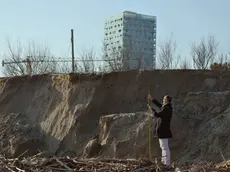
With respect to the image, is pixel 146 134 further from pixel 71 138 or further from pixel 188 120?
pixel 71 138

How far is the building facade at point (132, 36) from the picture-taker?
103 ft

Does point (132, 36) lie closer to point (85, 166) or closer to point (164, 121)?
point (164, 121)

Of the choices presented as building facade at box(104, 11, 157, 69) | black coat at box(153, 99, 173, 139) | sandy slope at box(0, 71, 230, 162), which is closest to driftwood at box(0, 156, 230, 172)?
black coat at box(153, 99, 173, 139)

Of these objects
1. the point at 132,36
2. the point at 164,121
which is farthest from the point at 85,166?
the point at 132,36

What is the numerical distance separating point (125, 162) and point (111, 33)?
26.6m

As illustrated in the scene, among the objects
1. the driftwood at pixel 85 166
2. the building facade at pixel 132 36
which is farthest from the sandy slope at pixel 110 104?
the building facade at pixel 132 36

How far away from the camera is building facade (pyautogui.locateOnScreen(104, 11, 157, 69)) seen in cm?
3125

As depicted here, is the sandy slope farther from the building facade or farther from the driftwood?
the building facade

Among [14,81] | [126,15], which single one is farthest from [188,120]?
[126,15]

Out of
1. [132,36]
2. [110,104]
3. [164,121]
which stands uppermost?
[132,36]

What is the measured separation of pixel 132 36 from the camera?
34.1 m

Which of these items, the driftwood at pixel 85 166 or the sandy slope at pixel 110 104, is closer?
the driftwood at pixel 85 166

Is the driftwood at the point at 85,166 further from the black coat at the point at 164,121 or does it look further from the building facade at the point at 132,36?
the building facade at the point at 132,36

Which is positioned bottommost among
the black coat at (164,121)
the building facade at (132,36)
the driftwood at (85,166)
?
the driftwood at (85,166)
